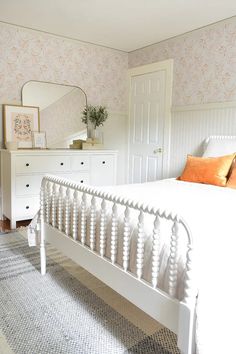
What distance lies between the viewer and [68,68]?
394cm

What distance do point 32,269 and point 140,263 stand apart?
52.5 inches

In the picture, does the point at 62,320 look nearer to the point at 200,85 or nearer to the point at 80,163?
the point at 80,163

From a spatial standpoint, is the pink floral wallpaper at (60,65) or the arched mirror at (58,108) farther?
the arched mirror at (58,108)

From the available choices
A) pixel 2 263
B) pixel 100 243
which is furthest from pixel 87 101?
pixel 100 243

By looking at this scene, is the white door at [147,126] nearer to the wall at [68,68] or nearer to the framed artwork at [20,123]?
the wall at [68,68]

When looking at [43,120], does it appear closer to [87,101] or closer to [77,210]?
[87,101]

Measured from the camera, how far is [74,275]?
88.4 inches

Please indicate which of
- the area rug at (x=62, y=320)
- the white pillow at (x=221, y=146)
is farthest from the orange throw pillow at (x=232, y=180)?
the area rug at (x=62, y=320)

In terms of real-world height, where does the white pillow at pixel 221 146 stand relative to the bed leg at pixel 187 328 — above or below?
above

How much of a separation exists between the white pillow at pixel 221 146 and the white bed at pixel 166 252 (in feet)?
3.22

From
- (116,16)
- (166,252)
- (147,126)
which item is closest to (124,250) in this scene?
(166,252)

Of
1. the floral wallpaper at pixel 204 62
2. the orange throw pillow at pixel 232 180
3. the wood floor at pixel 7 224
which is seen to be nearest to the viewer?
the orange throw pillow at pixel 232 180

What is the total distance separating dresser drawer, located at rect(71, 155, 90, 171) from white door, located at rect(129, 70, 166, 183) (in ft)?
3.17

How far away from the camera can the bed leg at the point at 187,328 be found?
1.04m
